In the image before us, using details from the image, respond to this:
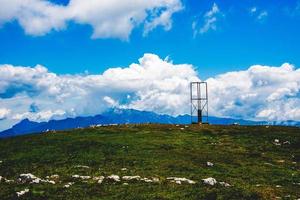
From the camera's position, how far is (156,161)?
55.9 meters

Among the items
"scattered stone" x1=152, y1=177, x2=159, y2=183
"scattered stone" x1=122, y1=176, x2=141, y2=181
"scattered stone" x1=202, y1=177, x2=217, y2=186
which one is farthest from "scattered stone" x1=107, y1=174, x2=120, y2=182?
"scattered stone" x1=202, y1=177, x2=217, y2=186

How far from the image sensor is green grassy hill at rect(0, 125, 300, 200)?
40344mm

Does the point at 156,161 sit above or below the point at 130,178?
above

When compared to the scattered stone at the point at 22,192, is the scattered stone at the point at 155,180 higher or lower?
higher

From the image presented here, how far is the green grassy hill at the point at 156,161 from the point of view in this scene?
1588 inches

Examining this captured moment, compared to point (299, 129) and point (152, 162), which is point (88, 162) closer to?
point (152, 162)

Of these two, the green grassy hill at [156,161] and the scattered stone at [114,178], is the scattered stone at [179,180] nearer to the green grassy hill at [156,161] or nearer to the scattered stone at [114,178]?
the green grassy hill at [156,161]

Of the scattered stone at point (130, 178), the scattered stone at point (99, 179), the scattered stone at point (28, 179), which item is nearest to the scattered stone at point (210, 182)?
the scattered stone at point (130, 178)

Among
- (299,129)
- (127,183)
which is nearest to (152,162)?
(127,183)

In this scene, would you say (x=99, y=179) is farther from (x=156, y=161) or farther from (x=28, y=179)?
(x=156, y=161)

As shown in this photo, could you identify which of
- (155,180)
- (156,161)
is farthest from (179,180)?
(156,161)

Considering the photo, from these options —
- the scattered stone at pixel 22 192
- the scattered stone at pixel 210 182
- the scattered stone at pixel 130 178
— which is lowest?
the scattered stone at pixel 22 192

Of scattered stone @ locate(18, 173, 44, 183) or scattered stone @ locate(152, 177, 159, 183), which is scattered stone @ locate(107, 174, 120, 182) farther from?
scattered stone @ locate(18, 173, 44, 183)

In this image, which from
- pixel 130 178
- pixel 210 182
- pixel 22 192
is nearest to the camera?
pixel 22 192
